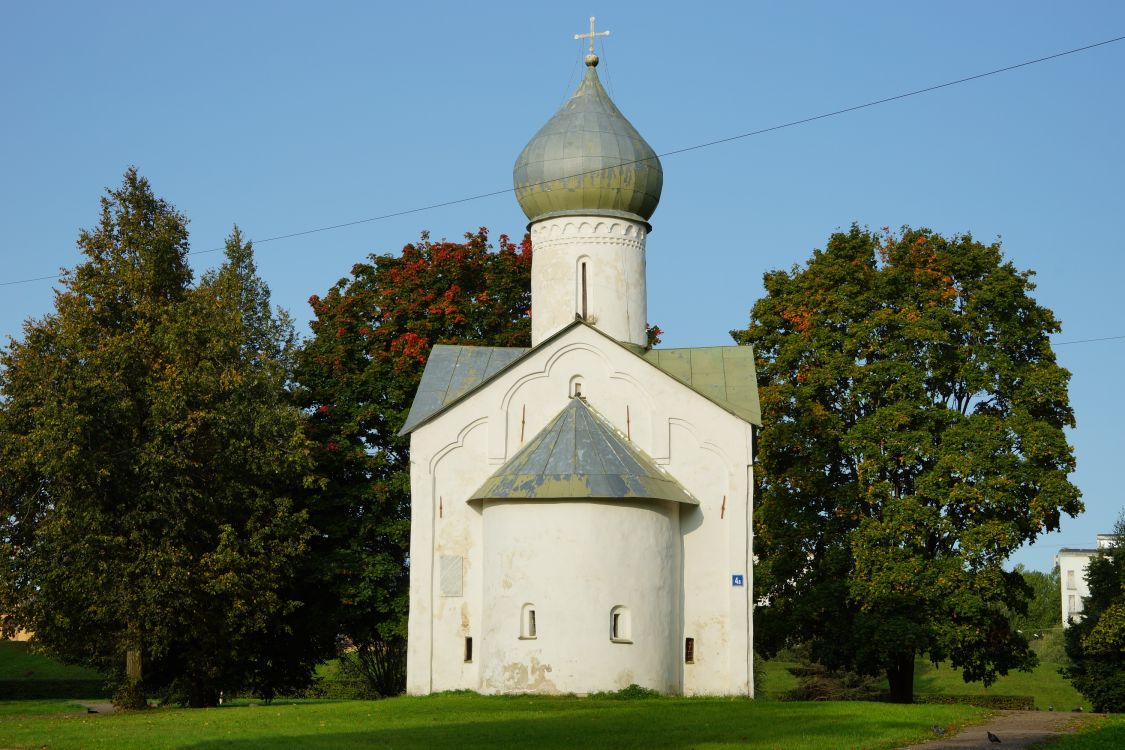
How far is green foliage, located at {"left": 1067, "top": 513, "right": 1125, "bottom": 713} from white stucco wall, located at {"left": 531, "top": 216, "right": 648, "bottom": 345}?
37.4ft

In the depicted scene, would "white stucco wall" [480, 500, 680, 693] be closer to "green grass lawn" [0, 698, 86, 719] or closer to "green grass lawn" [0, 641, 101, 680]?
"green grass lawn" [0, 698, 86, 719]

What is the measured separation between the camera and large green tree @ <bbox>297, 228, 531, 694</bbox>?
99.3ft

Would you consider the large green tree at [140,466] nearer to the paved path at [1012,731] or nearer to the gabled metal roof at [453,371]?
the gabled metal roof at [453,371]

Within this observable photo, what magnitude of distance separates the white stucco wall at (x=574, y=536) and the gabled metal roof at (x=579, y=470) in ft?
1.11

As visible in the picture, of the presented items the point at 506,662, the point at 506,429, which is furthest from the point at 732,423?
the point at 506,662

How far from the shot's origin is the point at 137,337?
24.8m

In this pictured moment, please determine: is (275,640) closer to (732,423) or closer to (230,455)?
(230,455)

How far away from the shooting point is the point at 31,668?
50.3 metres

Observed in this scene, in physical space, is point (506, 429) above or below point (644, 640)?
above

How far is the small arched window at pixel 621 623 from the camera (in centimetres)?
2316

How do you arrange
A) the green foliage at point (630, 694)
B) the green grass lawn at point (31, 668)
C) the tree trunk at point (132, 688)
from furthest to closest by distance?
the green grass lawn at point (31, 668) < the tree trunk at point (132, 688) < the green foliage at point (630, 694)

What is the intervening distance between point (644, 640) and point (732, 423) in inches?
178

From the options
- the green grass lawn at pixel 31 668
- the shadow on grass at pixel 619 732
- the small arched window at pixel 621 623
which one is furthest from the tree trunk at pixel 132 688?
the green grass lawn at pixel 31 668

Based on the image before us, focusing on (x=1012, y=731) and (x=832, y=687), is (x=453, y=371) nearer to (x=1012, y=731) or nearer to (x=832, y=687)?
(x=1012, y=731)
